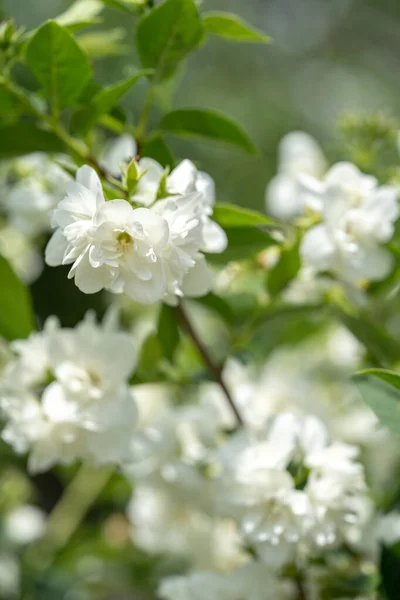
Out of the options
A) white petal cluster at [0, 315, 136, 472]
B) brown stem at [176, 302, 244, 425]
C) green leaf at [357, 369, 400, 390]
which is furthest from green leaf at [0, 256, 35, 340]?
green leaf at [357, 369, 400, 390]

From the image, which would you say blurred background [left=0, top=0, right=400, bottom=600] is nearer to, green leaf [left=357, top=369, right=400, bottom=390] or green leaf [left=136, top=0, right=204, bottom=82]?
green leaf [left=136, top=0, right=204, bottom=82]

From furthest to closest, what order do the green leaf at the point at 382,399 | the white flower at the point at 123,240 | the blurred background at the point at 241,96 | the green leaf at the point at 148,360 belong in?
the blurred background at the point at 241,96, the green leaf at the point at 148,360, the green leaf at the point at 382,399, the white flower at the point at 123,240

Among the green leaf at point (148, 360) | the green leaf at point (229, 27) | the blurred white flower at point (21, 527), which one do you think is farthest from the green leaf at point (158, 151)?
the blurred white flower at point (21, 527)

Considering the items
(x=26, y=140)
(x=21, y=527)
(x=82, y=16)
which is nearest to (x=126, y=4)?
(x=82, y=16)

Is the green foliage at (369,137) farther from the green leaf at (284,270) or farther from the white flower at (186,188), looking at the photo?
the white flower at (186,188)

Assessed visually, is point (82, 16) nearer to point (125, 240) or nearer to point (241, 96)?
point (125, 240)

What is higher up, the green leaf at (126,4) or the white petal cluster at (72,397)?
the green leaf at (126,4)
